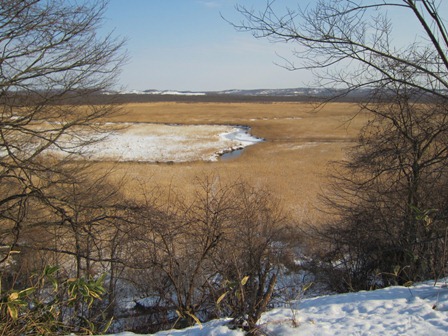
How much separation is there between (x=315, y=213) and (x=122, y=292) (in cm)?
842

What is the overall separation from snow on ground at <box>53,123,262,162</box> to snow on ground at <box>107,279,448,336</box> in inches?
767


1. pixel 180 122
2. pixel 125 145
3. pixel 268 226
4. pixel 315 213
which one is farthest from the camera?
pixel 180 122

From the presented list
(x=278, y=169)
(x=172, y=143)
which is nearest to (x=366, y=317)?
Answer: (x=278, y=169)

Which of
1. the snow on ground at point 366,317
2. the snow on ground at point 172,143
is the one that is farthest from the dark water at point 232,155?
the snow on ground at point 366,317

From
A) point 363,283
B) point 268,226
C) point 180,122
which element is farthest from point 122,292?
point 180,122

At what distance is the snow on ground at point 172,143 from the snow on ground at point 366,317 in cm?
1947

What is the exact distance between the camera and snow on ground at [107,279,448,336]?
11.4ft

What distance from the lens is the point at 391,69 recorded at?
17.5 feet

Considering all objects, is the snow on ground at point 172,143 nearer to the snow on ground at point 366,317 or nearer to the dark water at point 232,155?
the dark water at point 232,155

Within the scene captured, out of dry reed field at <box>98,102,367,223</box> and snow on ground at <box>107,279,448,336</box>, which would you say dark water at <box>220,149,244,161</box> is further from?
snow on ground at <box>107,279,448,336</box>

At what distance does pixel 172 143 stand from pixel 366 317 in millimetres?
29413

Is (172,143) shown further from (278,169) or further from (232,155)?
(278,169)

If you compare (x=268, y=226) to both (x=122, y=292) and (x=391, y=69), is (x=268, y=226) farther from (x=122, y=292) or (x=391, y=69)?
(x=391, y=69)

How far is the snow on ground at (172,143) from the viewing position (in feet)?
87.7
